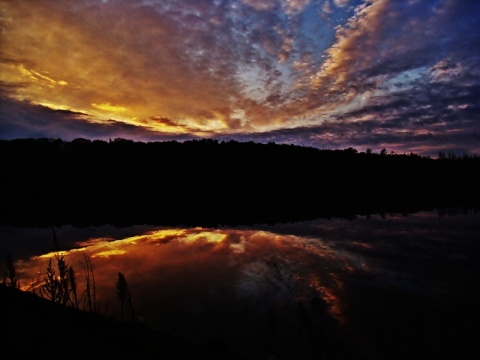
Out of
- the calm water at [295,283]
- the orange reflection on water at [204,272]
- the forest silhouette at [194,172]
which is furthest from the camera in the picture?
the forest silhouette at [194,172]

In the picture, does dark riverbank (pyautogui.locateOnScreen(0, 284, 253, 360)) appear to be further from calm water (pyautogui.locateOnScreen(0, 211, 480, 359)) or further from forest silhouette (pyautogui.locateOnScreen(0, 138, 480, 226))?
forest silhouette (pyautogui.locateOnScreen(0, 138, 480, 226))

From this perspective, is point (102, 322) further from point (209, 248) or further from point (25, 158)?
point (25, 158)

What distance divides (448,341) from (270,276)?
7.20 metres

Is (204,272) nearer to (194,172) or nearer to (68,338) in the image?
(68,338)

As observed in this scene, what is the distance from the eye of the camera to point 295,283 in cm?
1282

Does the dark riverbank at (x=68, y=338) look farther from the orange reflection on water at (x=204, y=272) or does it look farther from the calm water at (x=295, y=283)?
the orange reflection on water at (x=204, y=272)

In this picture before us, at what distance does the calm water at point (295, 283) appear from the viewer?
8.45 m

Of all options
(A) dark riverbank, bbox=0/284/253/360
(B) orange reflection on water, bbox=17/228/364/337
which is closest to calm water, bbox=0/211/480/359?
(B) orange reflection on water, bbox=17/228/364/337

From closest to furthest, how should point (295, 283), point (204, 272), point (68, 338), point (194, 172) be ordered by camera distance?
point (68, 338)
point (295, 283)
point (204, 272)
point (194, 172)

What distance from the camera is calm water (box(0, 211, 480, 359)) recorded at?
27.7 feet

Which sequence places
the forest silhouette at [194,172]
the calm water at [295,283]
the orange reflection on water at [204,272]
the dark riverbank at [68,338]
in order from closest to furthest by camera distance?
1. the dark riverbank at [68,338]
2. the calm water at [295,283]
3. the orange reflection on water at [204,272]
4. the forest silhouette at [194,172]

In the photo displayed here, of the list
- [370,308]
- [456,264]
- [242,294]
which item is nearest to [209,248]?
[242,294]

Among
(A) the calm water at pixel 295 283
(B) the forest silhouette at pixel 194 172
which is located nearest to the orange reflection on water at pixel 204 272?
(A) the calm water at pixel 295 283

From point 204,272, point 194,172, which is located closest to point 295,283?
point 204,272
